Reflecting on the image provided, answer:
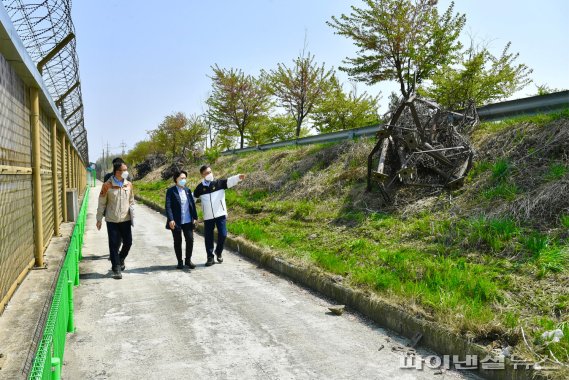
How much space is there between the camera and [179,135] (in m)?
43.5

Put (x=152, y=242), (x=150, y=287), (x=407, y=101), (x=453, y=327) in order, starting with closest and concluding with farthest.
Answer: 1. (x=453, y=327)
2. (x=150, y=287)
3. (x=407, y=101)
4. (x=152, y=242)

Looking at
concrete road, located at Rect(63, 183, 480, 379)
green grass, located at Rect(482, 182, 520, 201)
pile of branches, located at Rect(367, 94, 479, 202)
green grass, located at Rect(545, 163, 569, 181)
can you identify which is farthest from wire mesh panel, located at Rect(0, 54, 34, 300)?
green grass, located at Rect(545, 163, 569, 181)

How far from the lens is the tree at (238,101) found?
1326 inches

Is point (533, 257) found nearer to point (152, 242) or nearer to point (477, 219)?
point (477, 219)

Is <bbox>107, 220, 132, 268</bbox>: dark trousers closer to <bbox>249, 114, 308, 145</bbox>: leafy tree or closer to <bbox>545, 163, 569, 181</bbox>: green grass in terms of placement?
<bbox>545, 163, 569, 181</bbox>: green grass

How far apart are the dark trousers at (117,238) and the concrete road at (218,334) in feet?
1.07

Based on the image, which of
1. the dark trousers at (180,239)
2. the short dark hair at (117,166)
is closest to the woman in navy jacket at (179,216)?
the dark trousers at (180,239)

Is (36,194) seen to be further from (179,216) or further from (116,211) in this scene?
(179,216)

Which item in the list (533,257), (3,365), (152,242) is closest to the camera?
(3,365)

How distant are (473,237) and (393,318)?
226cm

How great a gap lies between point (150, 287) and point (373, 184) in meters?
5.61

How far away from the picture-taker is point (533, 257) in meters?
5.38

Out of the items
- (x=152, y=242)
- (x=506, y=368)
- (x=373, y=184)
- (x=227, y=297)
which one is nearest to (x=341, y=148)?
(x=373, y=184)

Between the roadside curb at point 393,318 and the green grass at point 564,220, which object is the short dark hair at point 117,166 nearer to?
the roadside curb at point 393,318
